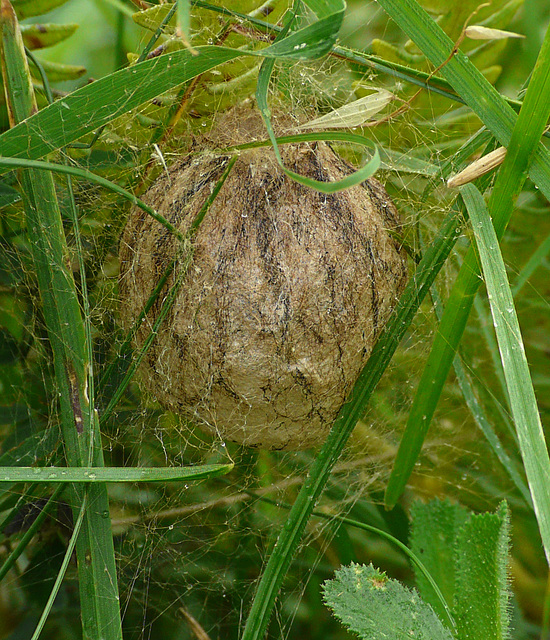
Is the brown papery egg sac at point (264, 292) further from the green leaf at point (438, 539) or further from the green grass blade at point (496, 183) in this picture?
the green leaf at point (438, 539)

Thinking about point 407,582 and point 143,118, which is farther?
point 407,582

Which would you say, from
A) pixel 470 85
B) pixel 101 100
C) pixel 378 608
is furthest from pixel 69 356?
pixel 470 85

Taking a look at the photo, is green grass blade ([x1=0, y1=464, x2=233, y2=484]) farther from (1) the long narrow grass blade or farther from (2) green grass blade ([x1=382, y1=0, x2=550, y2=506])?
(2) green grass blade ([x1=382, y1=0, x2=550, y2=506])

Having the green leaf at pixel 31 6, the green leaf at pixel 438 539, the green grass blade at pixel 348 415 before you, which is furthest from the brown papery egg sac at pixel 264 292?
the green leaf at pixel 31 6

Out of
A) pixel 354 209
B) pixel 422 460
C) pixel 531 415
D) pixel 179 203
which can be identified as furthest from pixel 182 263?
pixel 422 460

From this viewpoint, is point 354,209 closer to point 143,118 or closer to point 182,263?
point 182,263

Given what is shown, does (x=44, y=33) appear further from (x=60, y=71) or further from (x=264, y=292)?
(x=264, y=292)

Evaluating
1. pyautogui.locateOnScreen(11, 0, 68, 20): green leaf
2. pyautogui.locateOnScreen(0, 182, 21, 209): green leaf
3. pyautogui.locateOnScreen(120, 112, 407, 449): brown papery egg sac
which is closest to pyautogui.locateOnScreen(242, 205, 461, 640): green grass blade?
pyautogui.locateOnScreen(120, 112, 407, 449): brown papery egg sac
